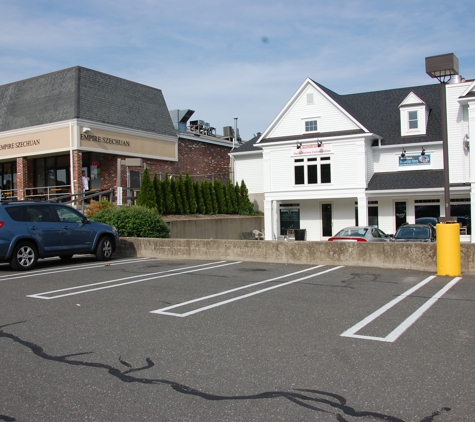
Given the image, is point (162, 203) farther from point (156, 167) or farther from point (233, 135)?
point (233, 135)

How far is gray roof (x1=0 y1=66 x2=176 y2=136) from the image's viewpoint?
96.3 ft

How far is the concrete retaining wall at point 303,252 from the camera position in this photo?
13.0m

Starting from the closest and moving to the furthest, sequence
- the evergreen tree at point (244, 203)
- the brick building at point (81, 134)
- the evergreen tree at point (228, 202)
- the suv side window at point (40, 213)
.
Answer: the suv side window at point (40, 213), the brick building at point (81, 134), the evergreen tree at point (228, 202), the evergreen tree at point (244, 203)

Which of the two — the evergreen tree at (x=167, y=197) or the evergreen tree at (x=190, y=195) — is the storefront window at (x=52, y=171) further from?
the evergreen tree at (x=190, y=195)

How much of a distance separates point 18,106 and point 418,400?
32133 millimetres

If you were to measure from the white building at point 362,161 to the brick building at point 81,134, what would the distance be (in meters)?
6.76

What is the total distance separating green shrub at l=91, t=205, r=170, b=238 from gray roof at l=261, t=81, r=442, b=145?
15.1 meters

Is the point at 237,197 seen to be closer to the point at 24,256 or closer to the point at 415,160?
the point at 415,160

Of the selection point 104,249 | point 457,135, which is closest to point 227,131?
point 457,135

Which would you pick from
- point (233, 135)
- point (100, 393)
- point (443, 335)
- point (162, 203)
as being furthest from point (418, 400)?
point (233, 135)

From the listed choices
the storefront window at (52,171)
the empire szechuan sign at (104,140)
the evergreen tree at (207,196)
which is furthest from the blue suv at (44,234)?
the storefront window at (52,171)

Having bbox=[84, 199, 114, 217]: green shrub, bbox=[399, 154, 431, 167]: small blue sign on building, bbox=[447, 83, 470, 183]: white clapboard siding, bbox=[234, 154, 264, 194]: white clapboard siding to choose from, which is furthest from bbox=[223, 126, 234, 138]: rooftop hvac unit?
bbox=[84, 199, 114, 217]: green shrub

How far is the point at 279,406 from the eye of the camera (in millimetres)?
4426

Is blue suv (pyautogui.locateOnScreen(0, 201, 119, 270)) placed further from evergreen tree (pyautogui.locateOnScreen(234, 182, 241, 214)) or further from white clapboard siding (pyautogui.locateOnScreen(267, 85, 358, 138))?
evergreen tree (pyautogui.locateOnScreen(234, 182, 241, 214))
